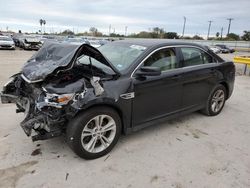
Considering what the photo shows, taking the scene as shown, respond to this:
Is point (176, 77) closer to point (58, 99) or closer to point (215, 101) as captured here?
point (215, 101)

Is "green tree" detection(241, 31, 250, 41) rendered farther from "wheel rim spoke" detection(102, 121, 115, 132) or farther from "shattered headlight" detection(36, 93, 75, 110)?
"shattered headlight" detection(36, 93, 75, 110)

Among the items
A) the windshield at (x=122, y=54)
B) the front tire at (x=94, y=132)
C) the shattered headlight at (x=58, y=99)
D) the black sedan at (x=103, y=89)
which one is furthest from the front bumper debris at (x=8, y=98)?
the windshield at (x=122, y=54)

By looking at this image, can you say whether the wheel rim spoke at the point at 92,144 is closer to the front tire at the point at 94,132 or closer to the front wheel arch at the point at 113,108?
the front tire at the point at 94,132

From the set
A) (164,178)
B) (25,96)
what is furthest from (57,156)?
(164,178)

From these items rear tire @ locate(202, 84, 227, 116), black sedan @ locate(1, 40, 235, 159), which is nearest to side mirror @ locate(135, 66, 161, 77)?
black sedan @ locate(1, 40, 235, 159)

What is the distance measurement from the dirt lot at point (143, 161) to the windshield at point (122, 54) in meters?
1.21

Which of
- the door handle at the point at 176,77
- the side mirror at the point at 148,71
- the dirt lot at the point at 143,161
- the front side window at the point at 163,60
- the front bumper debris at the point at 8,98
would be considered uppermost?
the front side window at the point at 163,60

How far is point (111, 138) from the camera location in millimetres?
2988

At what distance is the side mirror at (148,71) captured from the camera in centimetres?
290

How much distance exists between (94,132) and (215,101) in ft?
9.45

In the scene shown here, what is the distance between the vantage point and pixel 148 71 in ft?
9.60

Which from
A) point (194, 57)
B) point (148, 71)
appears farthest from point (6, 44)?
point (148, 71)

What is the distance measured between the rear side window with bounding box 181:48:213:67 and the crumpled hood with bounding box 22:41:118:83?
1518 millimetres

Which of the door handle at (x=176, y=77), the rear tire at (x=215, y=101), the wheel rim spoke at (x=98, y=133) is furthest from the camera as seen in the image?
the rear tire at (x=215, y=101)
